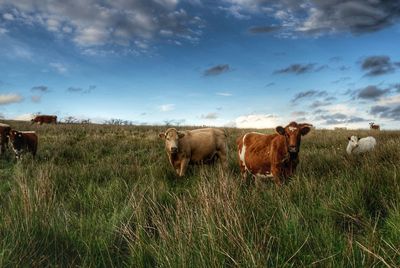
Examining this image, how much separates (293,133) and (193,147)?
3936 millimetres

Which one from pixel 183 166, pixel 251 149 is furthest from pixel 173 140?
pixel 251 149

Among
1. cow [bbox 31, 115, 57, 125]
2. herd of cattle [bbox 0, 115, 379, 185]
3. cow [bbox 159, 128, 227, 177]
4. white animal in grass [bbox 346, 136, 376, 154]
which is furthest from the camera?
cow [bbox 31, 115, 57, 125]

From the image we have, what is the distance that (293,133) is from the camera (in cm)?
802

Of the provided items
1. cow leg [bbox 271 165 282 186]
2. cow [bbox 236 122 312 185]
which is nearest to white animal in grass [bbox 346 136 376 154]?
cow [bbox 236 122 312 185]

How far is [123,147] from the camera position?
16.9 m

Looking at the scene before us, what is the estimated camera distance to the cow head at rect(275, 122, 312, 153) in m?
7.92

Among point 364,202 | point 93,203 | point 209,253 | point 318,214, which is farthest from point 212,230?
point 93,203

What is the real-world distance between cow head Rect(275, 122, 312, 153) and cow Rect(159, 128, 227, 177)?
2717mm

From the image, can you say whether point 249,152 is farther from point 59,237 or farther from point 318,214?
point 59,237

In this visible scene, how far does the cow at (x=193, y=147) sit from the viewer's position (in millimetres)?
10672

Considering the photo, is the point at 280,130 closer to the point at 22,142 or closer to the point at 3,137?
the point at 22,142

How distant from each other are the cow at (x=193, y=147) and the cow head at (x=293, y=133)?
272 centimetres

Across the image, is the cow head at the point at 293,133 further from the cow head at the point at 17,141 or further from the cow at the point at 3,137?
the cow at the point at 3,137

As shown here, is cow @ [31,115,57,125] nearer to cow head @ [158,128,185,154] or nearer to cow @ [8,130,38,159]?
cow @ [8,130,38,159]
